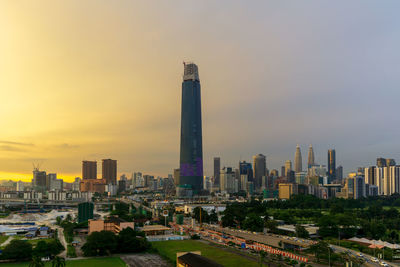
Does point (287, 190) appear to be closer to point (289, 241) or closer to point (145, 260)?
point (289, 241)

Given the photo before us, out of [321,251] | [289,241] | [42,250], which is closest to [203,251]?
[289,241]

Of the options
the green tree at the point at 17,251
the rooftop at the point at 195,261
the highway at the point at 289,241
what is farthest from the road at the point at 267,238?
the green tree at the point at 17,251

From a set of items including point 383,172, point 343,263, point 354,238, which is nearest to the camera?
point 343,263

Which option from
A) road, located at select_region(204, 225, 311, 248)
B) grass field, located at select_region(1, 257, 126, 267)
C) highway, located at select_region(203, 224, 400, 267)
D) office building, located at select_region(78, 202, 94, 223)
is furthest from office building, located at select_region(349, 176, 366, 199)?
grass field, located at select_region(1, 257, 126, 267)

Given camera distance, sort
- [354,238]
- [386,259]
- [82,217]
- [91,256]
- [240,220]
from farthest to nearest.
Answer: [82,217] → [240,220] → [354,238] → [91,256] → [386,259]

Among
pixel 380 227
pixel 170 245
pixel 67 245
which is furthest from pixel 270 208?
pixel 67 245

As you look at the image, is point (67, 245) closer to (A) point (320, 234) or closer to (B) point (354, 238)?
(A) point (320, 234)

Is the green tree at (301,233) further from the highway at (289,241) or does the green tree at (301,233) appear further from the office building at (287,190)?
the office building at (287,190)
